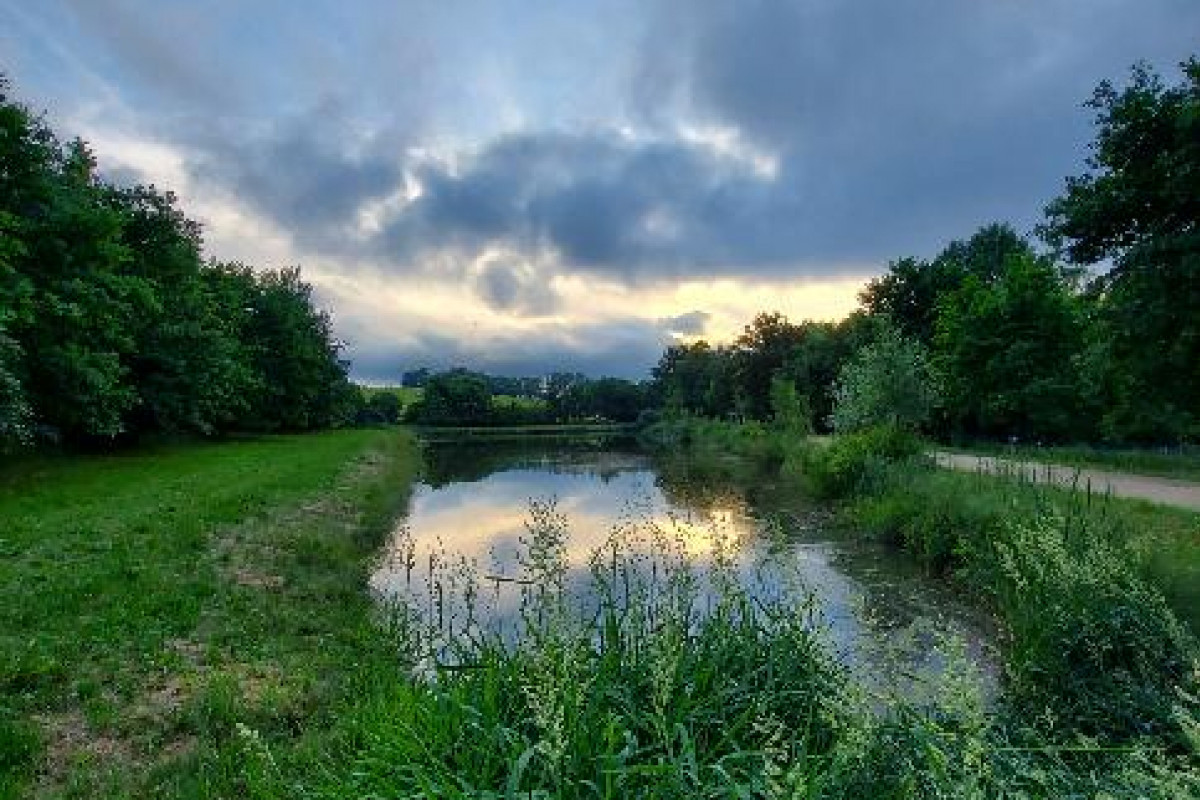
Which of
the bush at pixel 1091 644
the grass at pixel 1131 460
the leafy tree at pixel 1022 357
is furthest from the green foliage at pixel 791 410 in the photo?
the bush at pixel 1091 644

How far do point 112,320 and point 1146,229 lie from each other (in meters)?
34.8

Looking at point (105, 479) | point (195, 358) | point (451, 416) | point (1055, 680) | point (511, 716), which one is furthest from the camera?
point (451, 416)

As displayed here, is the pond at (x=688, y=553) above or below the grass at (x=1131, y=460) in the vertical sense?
below

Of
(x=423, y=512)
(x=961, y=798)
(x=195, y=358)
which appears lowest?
(x=423, y=512)

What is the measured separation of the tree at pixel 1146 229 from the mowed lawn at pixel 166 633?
1973 cm

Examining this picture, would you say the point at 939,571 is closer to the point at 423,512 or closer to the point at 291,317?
the point at 423,512

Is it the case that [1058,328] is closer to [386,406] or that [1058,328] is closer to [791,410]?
[791,410]

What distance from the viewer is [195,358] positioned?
139 feet

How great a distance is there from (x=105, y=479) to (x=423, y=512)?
34.6ft

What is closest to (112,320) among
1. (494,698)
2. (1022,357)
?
(494,698)

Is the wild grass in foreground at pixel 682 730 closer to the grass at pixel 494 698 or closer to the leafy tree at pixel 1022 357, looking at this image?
the grass at pixel 494 698

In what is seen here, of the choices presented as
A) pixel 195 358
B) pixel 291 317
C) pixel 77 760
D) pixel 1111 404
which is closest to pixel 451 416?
pixel 291 317

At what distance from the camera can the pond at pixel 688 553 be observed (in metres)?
7.24

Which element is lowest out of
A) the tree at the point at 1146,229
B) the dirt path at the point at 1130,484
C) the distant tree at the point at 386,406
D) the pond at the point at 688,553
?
the pond at the point at 688,553
